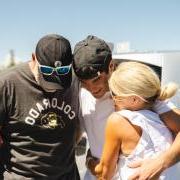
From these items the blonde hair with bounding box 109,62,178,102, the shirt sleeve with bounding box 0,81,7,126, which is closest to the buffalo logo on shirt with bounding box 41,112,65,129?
the shirt sleeve with bounding box 0,81,7,126

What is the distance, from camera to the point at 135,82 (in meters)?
2.59

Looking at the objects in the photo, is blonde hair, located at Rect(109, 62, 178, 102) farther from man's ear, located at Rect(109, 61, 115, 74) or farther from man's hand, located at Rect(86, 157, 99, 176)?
man's hand, located at Rect(86, 157, 99, 176)

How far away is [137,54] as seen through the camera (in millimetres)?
4422

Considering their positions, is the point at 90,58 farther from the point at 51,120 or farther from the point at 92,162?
the point at 92,162

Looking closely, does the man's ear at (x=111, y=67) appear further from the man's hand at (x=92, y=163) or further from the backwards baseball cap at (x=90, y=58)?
the man's hand at (x=92, y=163)

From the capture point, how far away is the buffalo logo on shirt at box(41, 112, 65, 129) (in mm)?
2965

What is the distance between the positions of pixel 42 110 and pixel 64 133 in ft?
0.72

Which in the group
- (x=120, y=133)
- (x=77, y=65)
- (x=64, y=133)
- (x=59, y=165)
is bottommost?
(x=59, y=165)

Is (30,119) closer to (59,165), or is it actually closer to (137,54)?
(59,165)

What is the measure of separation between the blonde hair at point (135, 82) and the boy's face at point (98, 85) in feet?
0.44

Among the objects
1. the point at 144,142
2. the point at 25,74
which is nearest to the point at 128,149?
the point at 144,142

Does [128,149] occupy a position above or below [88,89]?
below

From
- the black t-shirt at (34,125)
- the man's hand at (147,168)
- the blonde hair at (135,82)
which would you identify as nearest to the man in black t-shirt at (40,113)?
the black t-shirt at (34,125)

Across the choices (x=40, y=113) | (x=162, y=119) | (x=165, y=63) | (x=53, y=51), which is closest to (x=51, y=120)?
(x=40, y=113)
